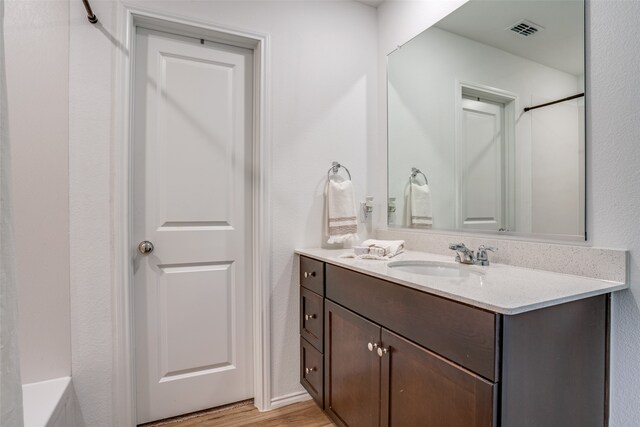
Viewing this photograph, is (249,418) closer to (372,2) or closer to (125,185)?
(125,185)

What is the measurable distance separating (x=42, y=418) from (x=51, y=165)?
99 centimetres

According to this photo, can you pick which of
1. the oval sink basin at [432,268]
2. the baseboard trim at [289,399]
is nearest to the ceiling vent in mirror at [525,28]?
the oval sink basin at [432,268]

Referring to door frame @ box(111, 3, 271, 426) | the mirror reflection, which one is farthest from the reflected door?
door frame @ box(111, 3, 271, 426)

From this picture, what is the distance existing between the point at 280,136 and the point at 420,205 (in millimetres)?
890

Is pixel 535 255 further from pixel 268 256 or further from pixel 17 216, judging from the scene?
pixel 17 216

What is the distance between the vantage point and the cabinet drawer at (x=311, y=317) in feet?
5.57

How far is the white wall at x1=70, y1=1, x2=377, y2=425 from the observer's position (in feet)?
4.96

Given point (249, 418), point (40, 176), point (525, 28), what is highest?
point (525, 28)

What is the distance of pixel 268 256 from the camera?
186 centimetres

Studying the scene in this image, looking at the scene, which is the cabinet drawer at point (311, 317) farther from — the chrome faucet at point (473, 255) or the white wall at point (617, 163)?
the white wall at point (617, 163)

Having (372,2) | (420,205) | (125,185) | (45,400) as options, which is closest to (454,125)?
(420,205)

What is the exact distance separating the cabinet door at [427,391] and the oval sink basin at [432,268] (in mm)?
364

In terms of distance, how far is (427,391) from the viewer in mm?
1037

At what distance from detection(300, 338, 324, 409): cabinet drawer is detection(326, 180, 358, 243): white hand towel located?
1.99ft
